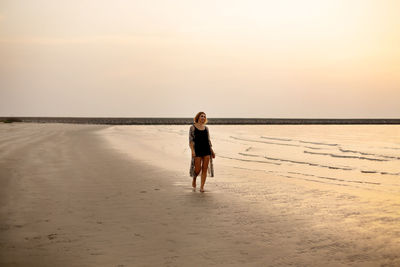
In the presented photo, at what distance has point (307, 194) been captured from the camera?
12.1 metres

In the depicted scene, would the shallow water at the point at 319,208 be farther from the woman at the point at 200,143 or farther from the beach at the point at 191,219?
the woman at the point at 200,143

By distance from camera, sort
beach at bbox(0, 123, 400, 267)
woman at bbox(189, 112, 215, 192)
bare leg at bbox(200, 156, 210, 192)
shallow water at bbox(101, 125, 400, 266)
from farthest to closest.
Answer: bare leg at bbox(200, 156, 210, 192), woman at bbox(189, 112, 215, 192), shallow water at bbox(101, 125, 400, 266), beach at bbox(0, 123, 400, 267)

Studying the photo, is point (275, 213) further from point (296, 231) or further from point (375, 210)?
point (375, 210)

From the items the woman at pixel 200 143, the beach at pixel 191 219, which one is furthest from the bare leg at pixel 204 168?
the beach at pixel 191 219

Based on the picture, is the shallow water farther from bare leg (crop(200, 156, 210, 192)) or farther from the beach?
bare leg (crop(200, 156, 210, 192))

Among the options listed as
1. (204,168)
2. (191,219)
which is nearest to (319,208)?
(191,219)

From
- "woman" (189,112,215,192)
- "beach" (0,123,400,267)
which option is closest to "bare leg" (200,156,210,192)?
"woman" (189,112,215,192)

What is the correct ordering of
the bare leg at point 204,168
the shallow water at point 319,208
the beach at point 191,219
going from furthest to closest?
the bare leg at point 204,168 < the shallow water at point 319,208 < the beach at point 191,219

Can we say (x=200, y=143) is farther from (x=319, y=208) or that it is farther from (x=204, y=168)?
(x=319, y=208)

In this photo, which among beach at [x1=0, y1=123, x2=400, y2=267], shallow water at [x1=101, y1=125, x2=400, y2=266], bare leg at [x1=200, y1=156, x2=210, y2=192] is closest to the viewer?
beach at [x1=0, y1=123, x2=400, y2=267]

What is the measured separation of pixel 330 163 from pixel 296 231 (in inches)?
587

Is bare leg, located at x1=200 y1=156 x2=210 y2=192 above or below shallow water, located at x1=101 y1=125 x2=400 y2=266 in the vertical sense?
above

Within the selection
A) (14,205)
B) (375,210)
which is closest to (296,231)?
(375,210)

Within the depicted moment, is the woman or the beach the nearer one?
the beach
